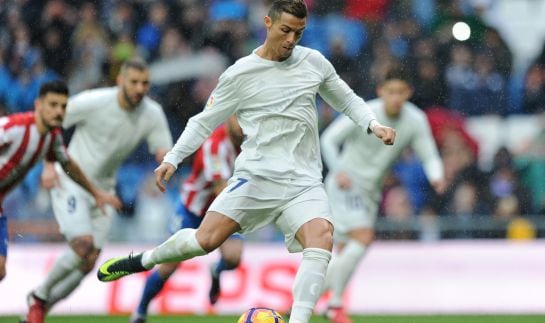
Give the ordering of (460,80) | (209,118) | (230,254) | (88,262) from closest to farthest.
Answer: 1. (209,118)
2. (88,262)
3. (230,254)
4. (460,80)

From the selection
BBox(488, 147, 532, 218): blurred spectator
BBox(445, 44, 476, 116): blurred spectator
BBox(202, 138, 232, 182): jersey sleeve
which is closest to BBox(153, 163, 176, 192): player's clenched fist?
BBox(202, 138, 232, 182): jersey sleeve

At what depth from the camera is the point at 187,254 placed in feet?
26.0

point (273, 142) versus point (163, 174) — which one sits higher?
point (273, 142)

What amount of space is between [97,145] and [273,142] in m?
3.08

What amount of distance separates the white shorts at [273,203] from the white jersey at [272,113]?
57 mm

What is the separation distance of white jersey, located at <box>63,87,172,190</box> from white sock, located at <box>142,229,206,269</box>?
2381mm

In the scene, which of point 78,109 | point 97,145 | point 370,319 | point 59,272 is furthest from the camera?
point 370,319

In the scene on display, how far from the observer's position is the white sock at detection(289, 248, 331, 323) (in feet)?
24.6

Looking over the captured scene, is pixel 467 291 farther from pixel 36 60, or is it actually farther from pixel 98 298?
pixel 36 60

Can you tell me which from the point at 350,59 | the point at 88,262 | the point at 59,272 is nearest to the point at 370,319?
the point at 88,262

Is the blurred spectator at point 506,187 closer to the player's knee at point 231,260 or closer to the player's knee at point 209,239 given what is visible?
the player's knee at point 231,260

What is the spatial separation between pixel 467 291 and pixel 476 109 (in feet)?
9.99

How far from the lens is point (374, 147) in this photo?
456 inches

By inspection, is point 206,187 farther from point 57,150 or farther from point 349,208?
point 349,208
